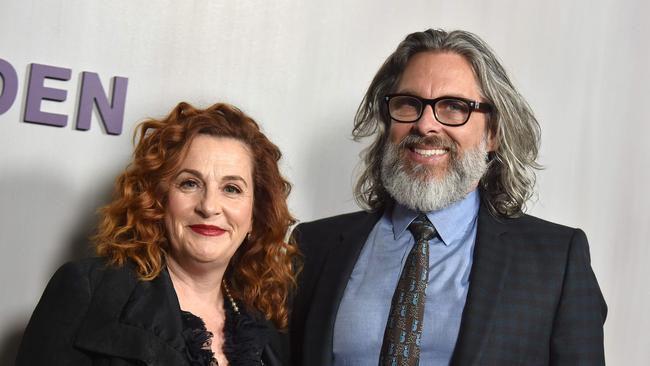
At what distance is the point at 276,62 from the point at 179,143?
0.74 metres

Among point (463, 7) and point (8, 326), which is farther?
point (463, 7)

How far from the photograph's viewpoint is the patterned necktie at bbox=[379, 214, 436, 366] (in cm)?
240

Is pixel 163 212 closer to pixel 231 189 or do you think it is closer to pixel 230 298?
pixel 231 189

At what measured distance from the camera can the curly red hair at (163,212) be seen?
7.80 feet

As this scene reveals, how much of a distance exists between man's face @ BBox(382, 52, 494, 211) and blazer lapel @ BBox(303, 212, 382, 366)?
155mm

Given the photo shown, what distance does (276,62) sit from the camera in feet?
10.1

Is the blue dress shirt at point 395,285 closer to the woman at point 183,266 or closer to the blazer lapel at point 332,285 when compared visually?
the blazer lapel at point 332,285

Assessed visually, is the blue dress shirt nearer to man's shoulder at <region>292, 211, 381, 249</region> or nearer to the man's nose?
man's shoulder at <region>292, 211, 381, 249</region>

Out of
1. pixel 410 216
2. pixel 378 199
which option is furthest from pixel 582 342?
pixel 378 199

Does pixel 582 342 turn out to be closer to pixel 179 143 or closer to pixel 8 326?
pixel 179 143

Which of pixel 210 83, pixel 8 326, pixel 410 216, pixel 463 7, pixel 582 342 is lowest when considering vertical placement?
pixel 8 326

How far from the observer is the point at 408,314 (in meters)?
2.43

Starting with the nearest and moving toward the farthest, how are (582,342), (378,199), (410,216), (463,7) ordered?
→ (582,342)
(410,216)
(378,199)
(463,7)

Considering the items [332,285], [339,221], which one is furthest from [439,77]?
[332,285]
